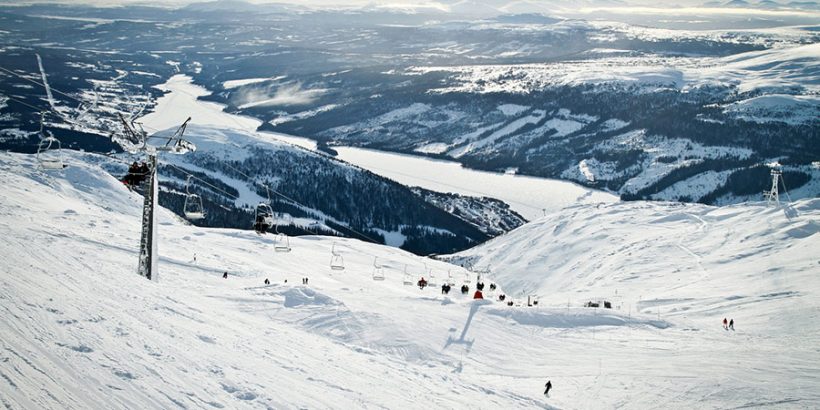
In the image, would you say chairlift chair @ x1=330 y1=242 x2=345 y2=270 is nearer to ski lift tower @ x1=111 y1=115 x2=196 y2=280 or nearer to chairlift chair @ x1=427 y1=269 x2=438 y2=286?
chairlift chair @ x1=427 y1=269 x2=438 y2=286

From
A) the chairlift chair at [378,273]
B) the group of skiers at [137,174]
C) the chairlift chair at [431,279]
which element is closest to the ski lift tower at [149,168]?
the group of skiers at [137,174]

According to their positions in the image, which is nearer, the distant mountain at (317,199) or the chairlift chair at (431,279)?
the chairlift chair at (431,279)

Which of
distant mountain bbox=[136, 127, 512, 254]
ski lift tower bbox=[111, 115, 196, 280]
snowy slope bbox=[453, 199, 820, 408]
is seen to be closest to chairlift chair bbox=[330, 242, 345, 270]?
ski lift tower bbox=[111, 115, 196, 280]

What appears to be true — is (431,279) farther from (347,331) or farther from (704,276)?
(347,331)

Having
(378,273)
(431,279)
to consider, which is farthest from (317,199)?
(378,273)

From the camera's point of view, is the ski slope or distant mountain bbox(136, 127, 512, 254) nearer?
the ski slope

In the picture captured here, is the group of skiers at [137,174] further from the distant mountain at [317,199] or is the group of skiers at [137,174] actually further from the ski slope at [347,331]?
the distant mountain at [317,199]
